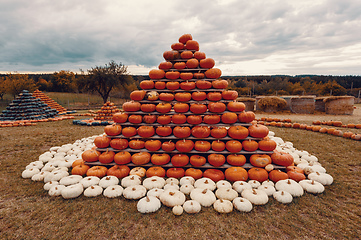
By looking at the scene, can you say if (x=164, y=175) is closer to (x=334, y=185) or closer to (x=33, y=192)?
(x=33, y=192)

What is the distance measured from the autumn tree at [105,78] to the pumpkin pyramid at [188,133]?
92.2 ft

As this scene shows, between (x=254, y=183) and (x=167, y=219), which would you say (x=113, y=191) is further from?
(x=254, y=183)

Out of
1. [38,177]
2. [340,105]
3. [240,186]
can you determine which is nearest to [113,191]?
[38,177]

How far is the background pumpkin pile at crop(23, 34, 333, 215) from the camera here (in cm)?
352

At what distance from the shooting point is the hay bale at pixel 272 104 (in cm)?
1686

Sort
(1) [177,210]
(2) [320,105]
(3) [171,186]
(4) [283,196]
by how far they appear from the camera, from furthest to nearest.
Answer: (2) [320,105] → (3) [171,186] → (4) [283,196] → (1) [177,210]

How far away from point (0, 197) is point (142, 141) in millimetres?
3050

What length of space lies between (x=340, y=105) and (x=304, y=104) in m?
2.49

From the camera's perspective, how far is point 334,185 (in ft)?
12.3

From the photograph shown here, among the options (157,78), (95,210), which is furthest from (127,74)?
(95,210)

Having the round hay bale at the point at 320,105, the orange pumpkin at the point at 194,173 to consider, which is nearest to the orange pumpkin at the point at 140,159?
the orange pumpkin at the point at 194,173

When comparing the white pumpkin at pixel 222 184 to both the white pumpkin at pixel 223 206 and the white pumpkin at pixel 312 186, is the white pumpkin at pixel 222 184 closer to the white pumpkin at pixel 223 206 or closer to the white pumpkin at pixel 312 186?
the white pumpkin at pixel 223 206

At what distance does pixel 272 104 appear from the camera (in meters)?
17.1

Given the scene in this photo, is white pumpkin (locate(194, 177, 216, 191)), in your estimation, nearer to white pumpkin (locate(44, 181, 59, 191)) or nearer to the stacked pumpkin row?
white pumpkin (locate(44, 181, 59, 191))
